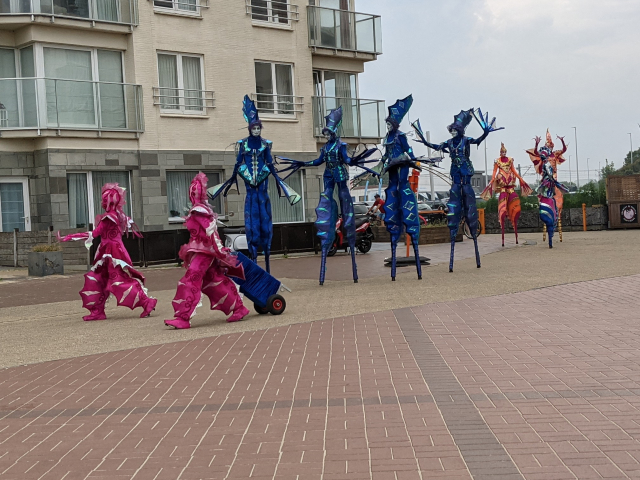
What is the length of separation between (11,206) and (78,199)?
185 cm

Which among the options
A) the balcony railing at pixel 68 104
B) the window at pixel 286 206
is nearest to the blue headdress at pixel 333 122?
the balcony railing at pixel 68 104

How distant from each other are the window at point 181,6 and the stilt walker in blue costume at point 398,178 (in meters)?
13.4

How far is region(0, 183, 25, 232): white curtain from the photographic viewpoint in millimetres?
24391

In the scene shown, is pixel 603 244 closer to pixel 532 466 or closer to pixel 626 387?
pixel 626 387

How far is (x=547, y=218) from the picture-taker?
2289 centimetres

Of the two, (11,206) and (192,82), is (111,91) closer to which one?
(192,82)

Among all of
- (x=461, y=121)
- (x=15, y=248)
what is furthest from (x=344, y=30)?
(x=461, y=121)

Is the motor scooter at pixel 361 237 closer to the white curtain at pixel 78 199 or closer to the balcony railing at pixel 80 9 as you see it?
the white curtain at pixel 78 199

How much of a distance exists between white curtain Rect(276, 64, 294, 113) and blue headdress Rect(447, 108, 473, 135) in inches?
527

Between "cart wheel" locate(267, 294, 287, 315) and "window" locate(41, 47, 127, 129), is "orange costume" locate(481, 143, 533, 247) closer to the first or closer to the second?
"window" locate(41, 47, 127, 129)

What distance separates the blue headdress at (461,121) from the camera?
53.3ft

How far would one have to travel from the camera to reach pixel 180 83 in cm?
2647

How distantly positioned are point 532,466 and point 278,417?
186 cm

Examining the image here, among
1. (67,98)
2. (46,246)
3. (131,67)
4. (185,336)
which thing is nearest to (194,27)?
(131,67)
